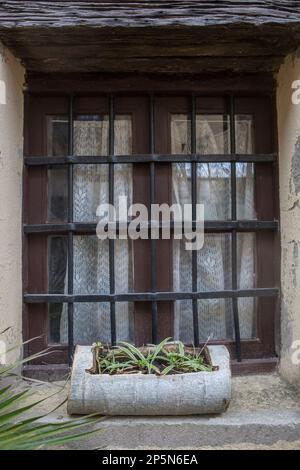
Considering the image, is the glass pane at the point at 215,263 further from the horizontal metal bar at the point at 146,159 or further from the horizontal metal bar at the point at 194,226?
the horizontal metal bar at the point at 146,159

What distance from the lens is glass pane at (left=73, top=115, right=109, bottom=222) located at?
1.58 m

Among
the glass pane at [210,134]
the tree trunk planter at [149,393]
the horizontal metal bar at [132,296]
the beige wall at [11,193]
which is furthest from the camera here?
the glass pane at [210,134]

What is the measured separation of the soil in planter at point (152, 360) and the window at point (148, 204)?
13cm

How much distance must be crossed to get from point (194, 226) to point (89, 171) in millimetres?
453

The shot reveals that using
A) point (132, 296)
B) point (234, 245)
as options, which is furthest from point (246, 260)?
point (132, 296)

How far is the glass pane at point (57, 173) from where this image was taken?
158cm

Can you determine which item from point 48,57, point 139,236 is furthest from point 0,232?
point 48,57

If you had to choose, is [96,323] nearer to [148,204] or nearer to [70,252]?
[70,252]

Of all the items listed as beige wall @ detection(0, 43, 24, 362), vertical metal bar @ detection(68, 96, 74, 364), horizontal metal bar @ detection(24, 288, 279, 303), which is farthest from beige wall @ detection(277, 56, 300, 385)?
beige wall @ detection(0, 43, 24, 362)

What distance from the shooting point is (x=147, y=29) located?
1.29m

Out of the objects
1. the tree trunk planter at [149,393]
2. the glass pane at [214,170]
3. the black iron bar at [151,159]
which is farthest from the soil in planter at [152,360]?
the black iron bar at [151,159]

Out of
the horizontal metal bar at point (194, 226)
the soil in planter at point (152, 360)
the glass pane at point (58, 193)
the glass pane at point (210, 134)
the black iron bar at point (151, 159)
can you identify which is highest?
the glass pane at point (210, 134)

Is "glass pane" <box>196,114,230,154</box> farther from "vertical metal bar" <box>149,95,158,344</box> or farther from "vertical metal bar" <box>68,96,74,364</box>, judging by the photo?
"vertical metal bar" <box>68,96,74,364</box>
